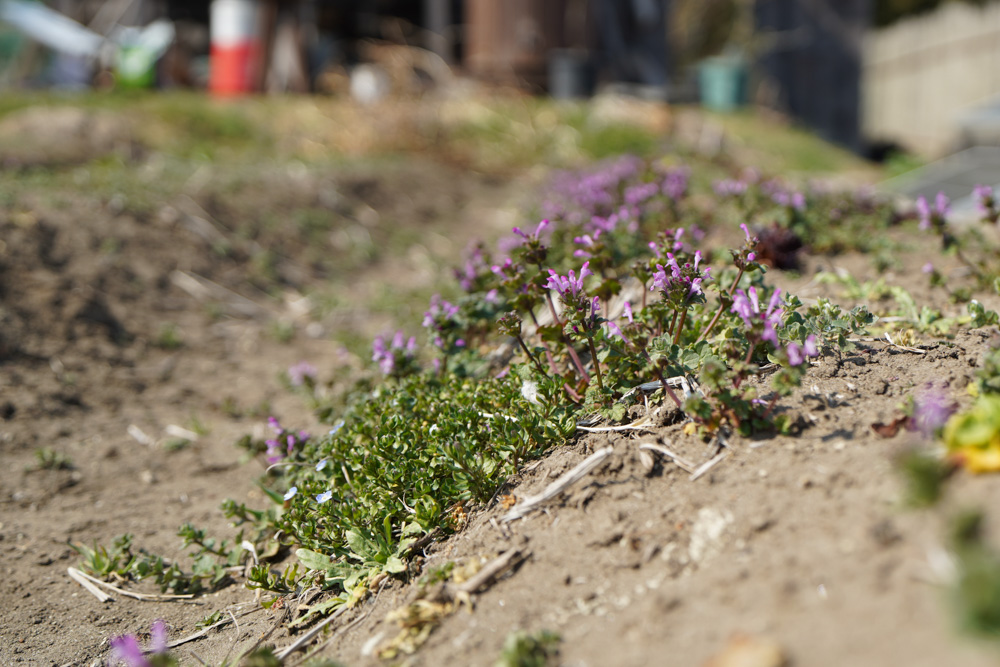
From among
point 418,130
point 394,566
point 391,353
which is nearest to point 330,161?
point 418,130

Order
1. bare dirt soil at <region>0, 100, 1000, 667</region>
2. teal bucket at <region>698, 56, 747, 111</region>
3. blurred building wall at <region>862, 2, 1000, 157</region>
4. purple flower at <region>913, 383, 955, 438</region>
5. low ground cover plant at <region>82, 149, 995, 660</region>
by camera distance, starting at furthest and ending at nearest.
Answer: teal bucket at <region>698, 56, 747, 111</region>, blurred building wall at <region>862, 2, 1000, 157</region>, low ground cover plant at <region>82, 149, 995, 660</region>, purple flower at <region>913, 383, 955, 438</region>, bare dirt soil at <region>0, 100, 1000, 667</region>

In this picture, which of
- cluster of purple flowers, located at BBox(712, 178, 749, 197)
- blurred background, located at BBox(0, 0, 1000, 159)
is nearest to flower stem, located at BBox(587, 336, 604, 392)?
cluster of purple flowers, located at BBox(712, 178, 749, 197)

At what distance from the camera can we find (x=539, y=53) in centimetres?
1361

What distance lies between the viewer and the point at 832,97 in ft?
51.5

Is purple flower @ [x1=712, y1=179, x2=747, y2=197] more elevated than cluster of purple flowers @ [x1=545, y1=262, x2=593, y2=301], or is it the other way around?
purple flower @ [x1=712, y1=179, x2=747, y2=197]

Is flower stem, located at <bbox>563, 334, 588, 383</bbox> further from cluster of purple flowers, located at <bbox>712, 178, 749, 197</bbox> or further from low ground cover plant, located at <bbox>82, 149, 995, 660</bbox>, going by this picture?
cluster of purple flowers, located at <bbox>712, 178, 749, 197</bbox>

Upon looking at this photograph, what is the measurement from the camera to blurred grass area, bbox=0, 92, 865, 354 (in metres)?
6.46

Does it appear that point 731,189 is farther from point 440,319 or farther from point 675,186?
point 440,319

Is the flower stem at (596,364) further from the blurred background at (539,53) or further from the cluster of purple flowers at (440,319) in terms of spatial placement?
the blurred background at (539,53)

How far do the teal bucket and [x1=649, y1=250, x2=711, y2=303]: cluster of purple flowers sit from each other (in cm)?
1311

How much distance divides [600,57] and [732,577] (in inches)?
546

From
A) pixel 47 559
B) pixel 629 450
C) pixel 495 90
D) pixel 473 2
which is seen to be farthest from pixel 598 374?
pixel 473 2

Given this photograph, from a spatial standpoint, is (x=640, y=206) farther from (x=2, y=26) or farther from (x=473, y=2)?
(x=2, y=26)

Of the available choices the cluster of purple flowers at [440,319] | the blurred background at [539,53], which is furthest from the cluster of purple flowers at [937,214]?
the blurred background at [539,53]
